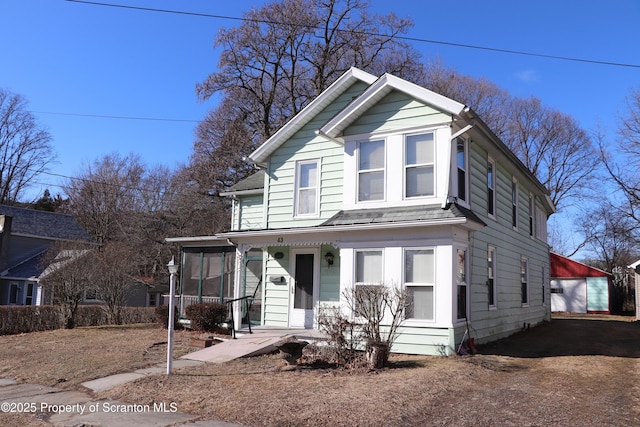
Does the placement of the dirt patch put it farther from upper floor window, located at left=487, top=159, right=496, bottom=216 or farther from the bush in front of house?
the bush in front of house

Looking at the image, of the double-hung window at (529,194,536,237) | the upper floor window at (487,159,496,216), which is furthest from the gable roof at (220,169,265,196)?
the double-hung window at (529,194,536,237)

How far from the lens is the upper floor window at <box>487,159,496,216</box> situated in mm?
13803

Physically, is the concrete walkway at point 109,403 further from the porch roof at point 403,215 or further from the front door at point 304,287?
the porch roof at point 403,215

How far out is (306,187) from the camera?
14.2 metres

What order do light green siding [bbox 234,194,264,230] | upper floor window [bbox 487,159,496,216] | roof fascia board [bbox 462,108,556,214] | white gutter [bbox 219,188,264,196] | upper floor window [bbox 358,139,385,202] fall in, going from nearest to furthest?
1. roof fascia board [bbox 462,108,556,214]
2. upper floor window [bbox 358,139,385,202]
3. upper floor window [bbox 487,159,496,216]
4. white gutter [bbox 219,188,264,196]
5. light green siding [bbox 234,194,264,230]

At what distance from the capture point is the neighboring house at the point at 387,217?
35.9 feet

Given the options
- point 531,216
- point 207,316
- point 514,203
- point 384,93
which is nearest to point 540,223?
point 531,216

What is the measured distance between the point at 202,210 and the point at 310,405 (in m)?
26.2

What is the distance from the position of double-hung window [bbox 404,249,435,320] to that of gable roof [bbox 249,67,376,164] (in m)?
4.71

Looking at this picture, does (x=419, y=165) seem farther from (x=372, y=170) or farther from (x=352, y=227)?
(x=352, y=227)

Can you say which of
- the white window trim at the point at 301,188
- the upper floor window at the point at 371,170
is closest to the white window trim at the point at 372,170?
the upper floor window at the point at 371,170

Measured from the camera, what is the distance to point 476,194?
1272 cm

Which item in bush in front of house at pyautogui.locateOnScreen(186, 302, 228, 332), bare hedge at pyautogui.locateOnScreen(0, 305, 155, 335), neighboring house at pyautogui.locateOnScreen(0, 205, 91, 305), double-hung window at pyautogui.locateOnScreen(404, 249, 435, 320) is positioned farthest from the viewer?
neighboring house at pyautogui.locateOnScreen(0, 205, 91, 305)

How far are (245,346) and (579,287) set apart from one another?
95.1 ft
